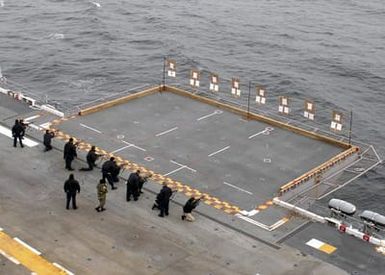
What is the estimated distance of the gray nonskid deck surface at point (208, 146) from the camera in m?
38.9

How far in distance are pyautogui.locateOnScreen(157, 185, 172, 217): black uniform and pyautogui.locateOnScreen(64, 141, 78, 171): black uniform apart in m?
6.41

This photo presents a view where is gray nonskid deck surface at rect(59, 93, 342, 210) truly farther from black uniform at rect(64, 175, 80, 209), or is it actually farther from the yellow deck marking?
black uniform at rect(64, 175, 80, 209)

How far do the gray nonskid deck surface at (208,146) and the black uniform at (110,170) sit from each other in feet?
11.6

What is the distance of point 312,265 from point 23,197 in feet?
47.5

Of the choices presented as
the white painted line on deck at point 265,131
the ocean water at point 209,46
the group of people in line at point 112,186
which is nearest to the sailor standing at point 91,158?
the group of people in line at point 112,186

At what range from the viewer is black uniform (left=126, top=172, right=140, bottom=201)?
35.1m

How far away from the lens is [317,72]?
71.4 metres

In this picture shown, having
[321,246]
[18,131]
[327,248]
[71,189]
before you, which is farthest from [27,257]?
[327,248]

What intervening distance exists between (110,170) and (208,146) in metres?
8.32

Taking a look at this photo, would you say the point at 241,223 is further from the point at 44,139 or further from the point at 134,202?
the point at 44,139

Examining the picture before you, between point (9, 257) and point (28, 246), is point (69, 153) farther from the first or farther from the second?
point (9, 257)

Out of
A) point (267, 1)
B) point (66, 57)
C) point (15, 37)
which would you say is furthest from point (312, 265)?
point (267, 1)

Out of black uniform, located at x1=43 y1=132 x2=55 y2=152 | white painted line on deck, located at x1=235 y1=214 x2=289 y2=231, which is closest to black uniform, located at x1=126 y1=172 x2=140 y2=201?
white painted line on deck, located at x1=235 y1=214 x2=289 y2=231

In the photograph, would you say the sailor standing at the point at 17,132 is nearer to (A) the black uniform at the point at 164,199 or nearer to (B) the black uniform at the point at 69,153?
(B) the black uniform at the point at 69,153
